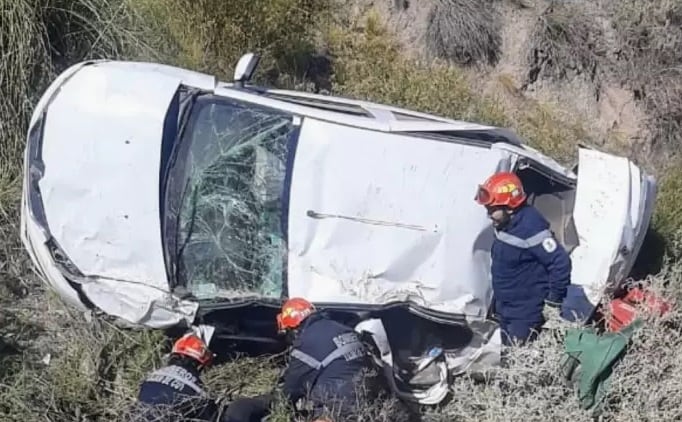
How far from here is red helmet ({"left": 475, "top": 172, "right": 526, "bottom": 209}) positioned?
6352mm

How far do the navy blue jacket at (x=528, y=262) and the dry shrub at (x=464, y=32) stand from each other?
3313 mm

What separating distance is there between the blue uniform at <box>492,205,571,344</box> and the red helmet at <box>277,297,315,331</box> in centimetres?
107

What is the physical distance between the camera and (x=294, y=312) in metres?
6.26

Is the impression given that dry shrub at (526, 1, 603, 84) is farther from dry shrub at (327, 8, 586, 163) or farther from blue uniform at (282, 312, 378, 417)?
blue uniform at (282, 312, 378, 417)

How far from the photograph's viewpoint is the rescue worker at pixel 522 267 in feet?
21.2

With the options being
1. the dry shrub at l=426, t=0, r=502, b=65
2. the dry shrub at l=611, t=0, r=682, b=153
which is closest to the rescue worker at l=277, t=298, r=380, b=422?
the dry shrub at l=426, t=0, r=502, b=65

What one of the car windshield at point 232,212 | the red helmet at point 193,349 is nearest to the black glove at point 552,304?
the car windshield at point 232,212

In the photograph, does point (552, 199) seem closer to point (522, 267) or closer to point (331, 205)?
point (522, 267)

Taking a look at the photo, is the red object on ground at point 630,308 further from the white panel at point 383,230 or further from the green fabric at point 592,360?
the white panel at point 383,230

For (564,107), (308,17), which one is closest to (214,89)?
(308,17)

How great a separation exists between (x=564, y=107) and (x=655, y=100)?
0.73 m

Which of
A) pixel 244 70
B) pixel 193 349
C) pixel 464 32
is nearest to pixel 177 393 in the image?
pixel 193 349

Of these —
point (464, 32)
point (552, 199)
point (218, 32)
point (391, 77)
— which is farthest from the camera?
point (464, 32)

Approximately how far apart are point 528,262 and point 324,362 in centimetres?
134
